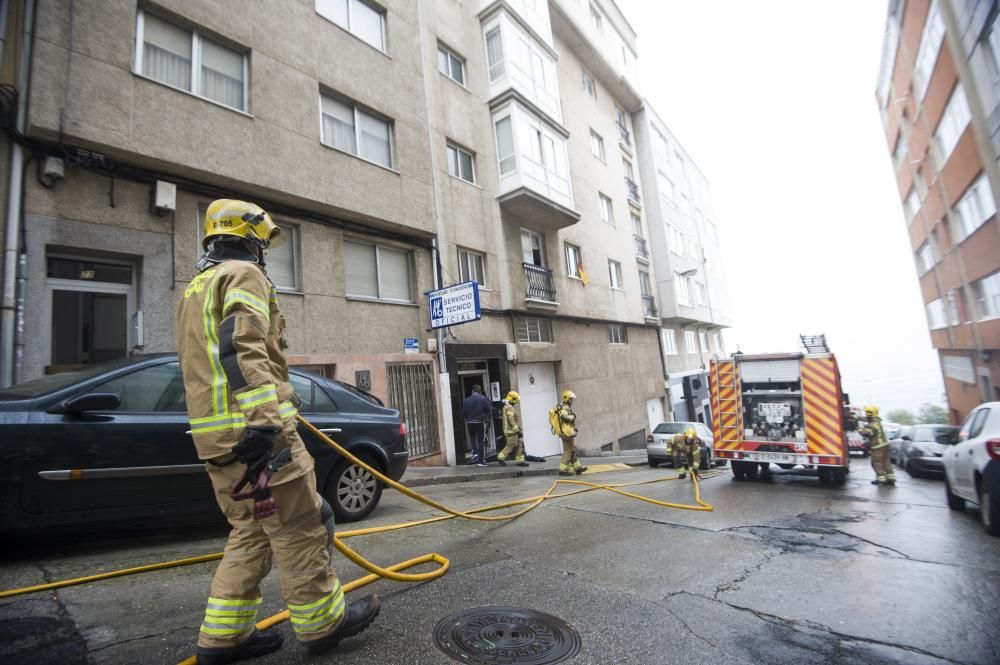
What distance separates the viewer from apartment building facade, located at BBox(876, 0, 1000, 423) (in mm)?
14242

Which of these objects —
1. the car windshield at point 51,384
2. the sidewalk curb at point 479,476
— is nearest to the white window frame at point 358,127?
the sidewalk curb at point 479,476

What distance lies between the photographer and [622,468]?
43.1 feet

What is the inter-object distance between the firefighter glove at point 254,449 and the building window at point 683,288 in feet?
84.8

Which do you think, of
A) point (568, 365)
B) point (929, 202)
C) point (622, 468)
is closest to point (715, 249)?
point (929, 202)

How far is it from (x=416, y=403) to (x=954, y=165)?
832 inches

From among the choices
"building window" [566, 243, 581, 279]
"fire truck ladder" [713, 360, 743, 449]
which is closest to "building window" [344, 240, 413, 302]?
"fire truck ladder" [713, 360, 743, 449]

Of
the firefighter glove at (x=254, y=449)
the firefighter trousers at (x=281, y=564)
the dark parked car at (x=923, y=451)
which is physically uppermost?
the firefighter glove at (x=254, y=449)

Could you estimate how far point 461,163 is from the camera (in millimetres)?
14219

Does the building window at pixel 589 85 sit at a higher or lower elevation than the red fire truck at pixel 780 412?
higher

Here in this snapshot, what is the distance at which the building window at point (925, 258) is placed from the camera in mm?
24453

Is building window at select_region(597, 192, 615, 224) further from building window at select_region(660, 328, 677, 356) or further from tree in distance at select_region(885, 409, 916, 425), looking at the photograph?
tree in distance at select_region(885, 409, 916, 425)

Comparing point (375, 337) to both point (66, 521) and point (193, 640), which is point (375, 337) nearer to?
point (66, 521)

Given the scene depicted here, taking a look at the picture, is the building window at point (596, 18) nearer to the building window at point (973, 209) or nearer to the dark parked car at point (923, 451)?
the building window at point (973, 209)

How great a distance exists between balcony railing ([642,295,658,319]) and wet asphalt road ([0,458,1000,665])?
17.6 meters
